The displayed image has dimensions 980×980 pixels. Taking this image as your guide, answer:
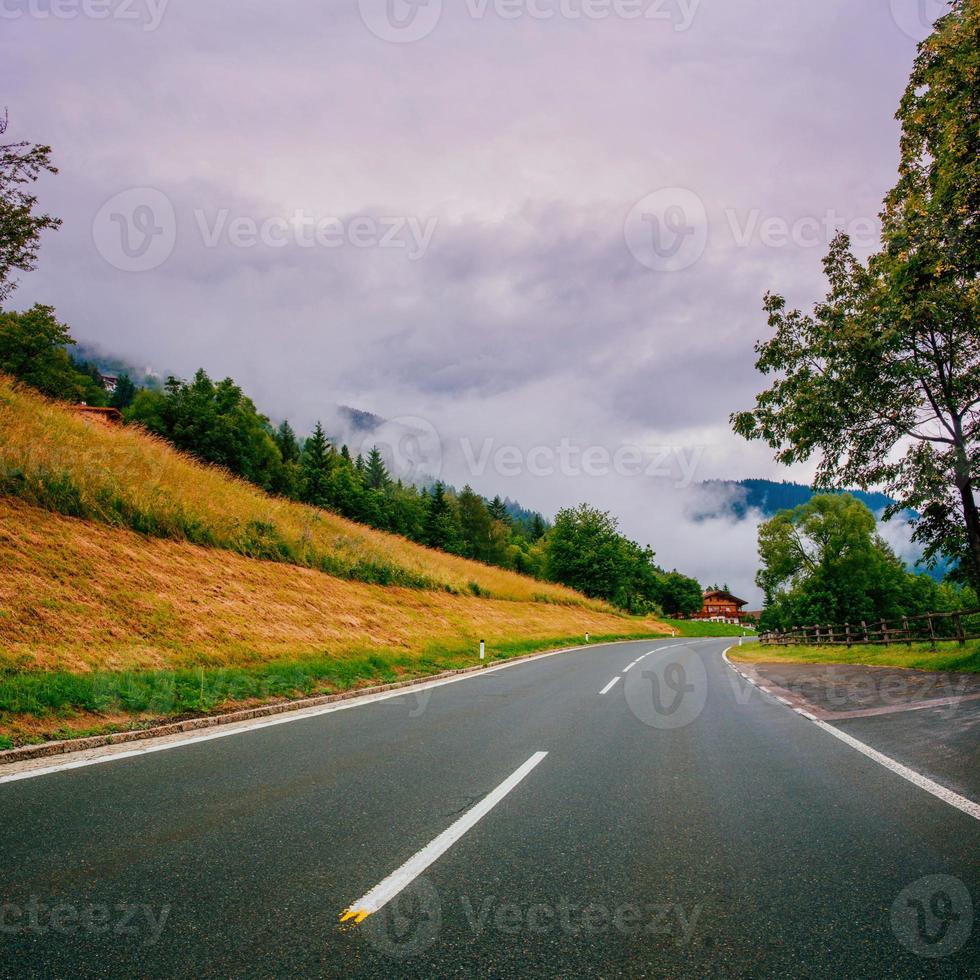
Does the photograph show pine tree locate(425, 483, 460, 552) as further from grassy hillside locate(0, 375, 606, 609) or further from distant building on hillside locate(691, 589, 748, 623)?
distant building on hillside locate(691, 589, 748, 623)

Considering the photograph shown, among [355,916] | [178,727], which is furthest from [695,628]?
[355,916]

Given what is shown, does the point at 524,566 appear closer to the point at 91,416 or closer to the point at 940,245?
the point at 91,416

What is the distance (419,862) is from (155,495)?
14761mm

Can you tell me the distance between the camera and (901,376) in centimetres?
1350

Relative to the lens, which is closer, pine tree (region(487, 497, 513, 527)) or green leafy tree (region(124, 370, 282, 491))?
green leafy tree (region(124, 370, 282, 491))

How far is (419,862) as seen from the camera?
345 cm

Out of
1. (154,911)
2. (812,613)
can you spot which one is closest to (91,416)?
(154,911)

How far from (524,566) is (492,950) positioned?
99.8m

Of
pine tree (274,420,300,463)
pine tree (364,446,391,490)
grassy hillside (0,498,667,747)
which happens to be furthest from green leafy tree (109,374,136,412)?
grassy hillside (0,498,667,747)

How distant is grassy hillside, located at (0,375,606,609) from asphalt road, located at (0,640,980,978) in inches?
370

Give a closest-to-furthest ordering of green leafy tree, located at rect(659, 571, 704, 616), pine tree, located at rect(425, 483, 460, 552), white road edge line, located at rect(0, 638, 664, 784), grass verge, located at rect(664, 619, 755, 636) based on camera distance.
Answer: white road edge line, located at rect(0, 638, 664, 784), pine tree, located at rect(425, 483, 460, 552), grass verge, located at rect(664, 619, 755, 636), green leafy tree, located at rect(659, 571, 704, 616)

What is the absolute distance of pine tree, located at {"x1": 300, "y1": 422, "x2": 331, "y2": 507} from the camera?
67.6 metres

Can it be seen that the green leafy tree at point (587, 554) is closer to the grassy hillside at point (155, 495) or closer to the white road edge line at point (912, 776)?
the grassy hillside at point (155, 495)

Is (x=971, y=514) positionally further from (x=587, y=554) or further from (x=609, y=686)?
(x=587, y=554)
